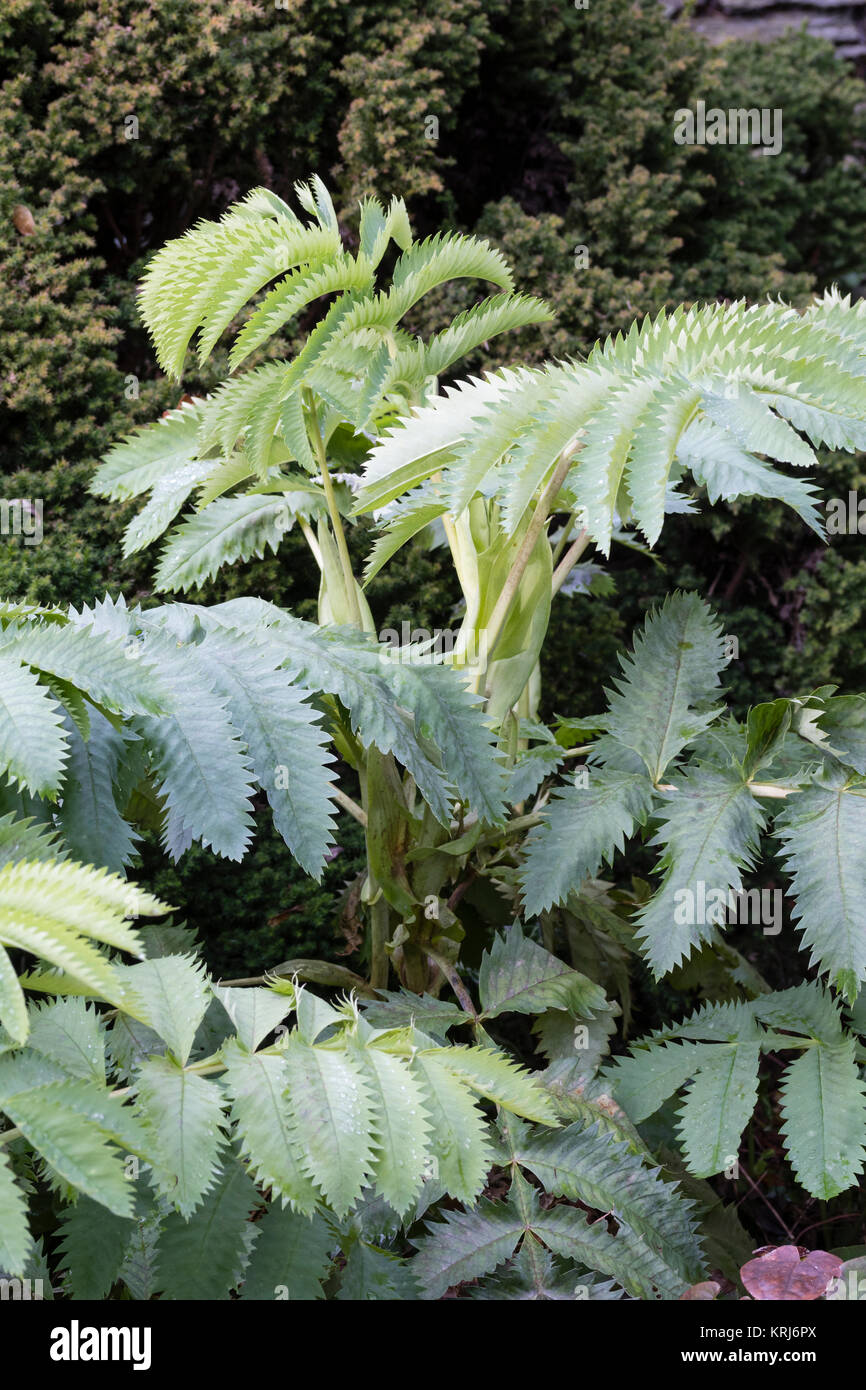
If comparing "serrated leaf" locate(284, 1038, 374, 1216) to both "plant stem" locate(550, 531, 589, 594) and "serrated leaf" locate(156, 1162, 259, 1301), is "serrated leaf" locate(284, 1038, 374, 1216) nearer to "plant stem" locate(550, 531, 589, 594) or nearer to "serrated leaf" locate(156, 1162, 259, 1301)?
"serrated leaf" locate(156, 1162, 259, 1301)

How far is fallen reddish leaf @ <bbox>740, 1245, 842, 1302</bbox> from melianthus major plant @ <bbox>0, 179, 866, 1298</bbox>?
13 cm

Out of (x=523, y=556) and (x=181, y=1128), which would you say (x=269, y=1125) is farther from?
(x=523, y=556)

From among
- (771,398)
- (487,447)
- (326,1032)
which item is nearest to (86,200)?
(487,447)

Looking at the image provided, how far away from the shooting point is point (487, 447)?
48.1 inches

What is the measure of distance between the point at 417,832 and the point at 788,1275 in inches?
27.8

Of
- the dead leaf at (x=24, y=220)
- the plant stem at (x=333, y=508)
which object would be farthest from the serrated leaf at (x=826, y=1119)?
the dead leaf at (x=24, y=220)

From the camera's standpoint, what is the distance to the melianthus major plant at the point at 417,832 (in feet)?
3.15

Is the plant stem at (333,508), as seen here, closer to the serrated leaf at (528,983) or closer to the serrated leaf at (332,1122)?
the serrated leaf at (528,983)

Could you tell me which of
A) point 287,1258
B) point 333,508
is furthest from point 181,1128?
point 333,508

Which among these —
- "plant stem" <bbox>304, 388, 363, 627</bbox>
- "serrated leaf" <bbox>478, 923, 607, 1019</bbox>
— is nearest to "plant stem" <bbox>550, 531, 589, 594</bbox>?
"plant stem" <bbox>304, 388, 363, 627</bbox>

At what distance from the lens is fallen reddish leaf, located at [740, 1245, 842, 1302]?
1046mm

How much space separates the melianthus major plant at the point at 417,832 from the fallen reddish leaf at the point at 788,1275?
126mm

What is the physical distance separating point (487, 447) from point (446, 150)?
5.47 ft
